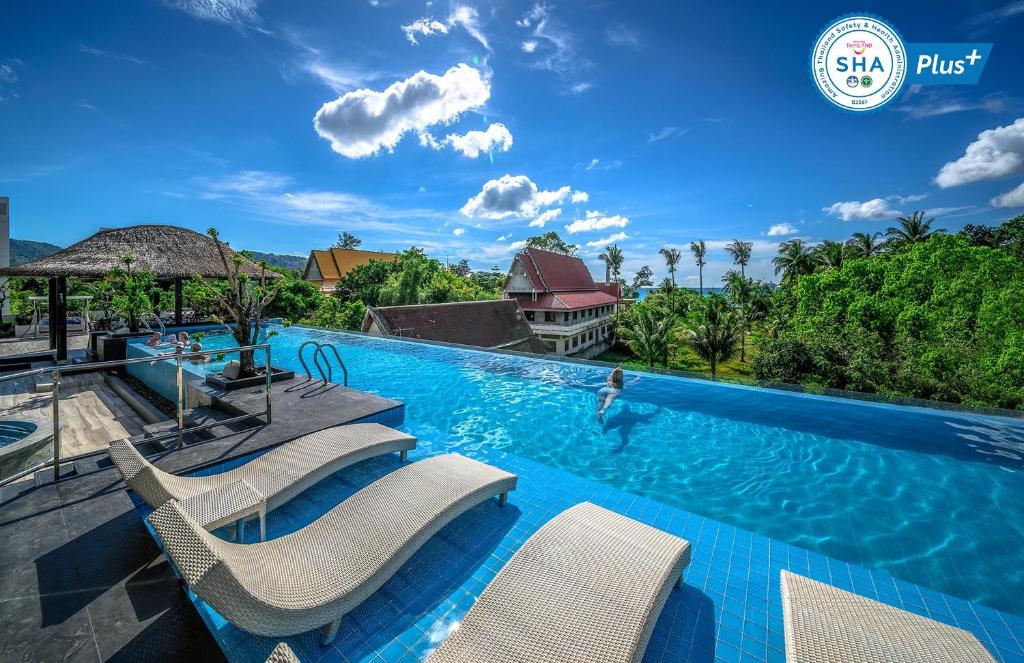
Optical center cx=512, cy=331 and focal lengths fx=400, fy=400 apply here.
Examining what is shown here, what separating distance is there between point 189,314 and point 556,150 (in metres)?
21.5

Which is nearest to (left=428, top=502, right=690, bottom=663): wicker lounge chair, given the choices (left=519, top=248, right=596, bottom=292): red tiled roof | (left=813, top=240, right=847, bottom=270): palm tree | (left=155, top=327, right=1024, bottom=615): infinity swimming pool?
(left=155, top=327, right=1024, bottom=615): infinity swimming pool

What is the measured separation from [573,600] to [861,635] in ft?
4.96

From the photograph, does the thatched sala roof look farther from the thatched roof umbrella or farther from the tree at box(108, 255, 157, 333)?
the tree at box(108, 255, 157, 333)

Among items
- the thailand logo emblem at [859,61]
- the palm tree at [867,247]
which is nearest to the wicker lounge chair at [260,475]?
the thailand logo emblem at [859,61]

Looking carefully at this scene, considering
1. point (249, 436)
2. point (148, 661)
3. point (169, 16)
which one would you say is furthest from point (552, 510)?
point (169, 16)

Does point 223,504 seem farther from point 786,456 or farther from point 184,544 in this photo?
point 786,456

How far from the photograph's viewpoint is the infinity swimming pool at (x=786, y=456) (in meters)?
4.05

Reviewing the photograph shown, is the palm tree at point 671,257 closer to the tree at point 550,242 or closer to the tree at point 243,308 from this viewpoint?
the tree at point 550,242

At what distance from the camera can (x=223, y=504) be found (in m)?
3.06

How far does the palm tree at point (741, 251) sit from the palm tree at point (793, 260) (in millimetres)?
15796

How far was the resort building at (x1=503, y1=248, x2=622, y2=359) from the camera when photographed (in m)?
32.6

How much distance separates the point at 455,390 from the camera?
A: 872 cm

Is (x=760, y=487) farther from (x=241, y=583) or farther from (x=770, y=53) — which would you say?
(x=770, y=53)

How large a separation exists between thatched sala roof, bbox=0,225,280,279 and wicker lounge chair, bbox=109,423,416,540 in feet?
32.1
